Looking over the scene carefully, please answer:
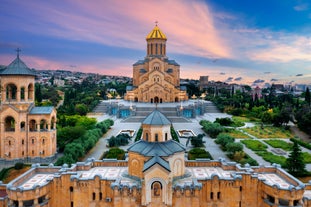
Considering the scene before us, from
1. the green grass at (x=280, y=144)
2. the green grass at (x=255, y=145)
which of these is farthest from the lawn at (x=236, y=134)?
the green grass at (x=280, y=144)

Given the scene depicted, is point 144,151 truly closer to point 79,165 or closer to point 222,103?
point 79,165

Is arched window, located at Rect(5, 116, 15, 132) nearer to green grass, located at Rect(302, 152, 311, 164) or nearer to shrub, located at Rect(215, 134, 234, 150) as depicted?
shrub, located at Rect(215, 134, 234, 150)

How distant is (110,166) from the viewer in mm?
20750

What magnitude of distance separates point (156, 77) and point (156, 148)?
50406mm

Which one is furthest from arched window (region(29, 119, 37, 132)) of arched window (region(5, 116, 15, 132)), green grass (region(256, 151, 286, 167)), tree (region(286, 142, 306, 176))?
tree (region(286, 142, 306, 176))

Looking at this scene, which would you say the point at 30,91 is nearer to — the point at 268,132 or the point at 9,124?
the point at 9,124

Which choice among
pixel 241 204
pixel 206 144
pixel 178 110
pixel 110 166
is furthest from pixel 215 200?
pixel 178 110

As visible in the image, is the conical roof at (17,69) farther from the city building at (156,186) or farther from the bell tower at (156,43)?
the bell tower at (156,43)

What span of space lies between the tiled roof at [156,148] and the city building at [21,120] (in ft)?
49.2

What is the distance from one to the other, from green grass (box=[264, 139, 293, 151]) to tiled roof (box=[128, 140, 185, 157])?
867 inches

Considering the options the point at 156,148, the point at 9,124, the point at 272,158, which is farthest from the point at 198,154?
the point at 9,124

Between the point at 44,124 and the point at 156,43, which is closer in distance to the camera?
the point at 44,124

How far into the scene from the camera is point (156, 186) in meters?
16.5

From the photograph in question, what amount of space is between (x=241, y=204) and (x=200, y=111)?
157ft
